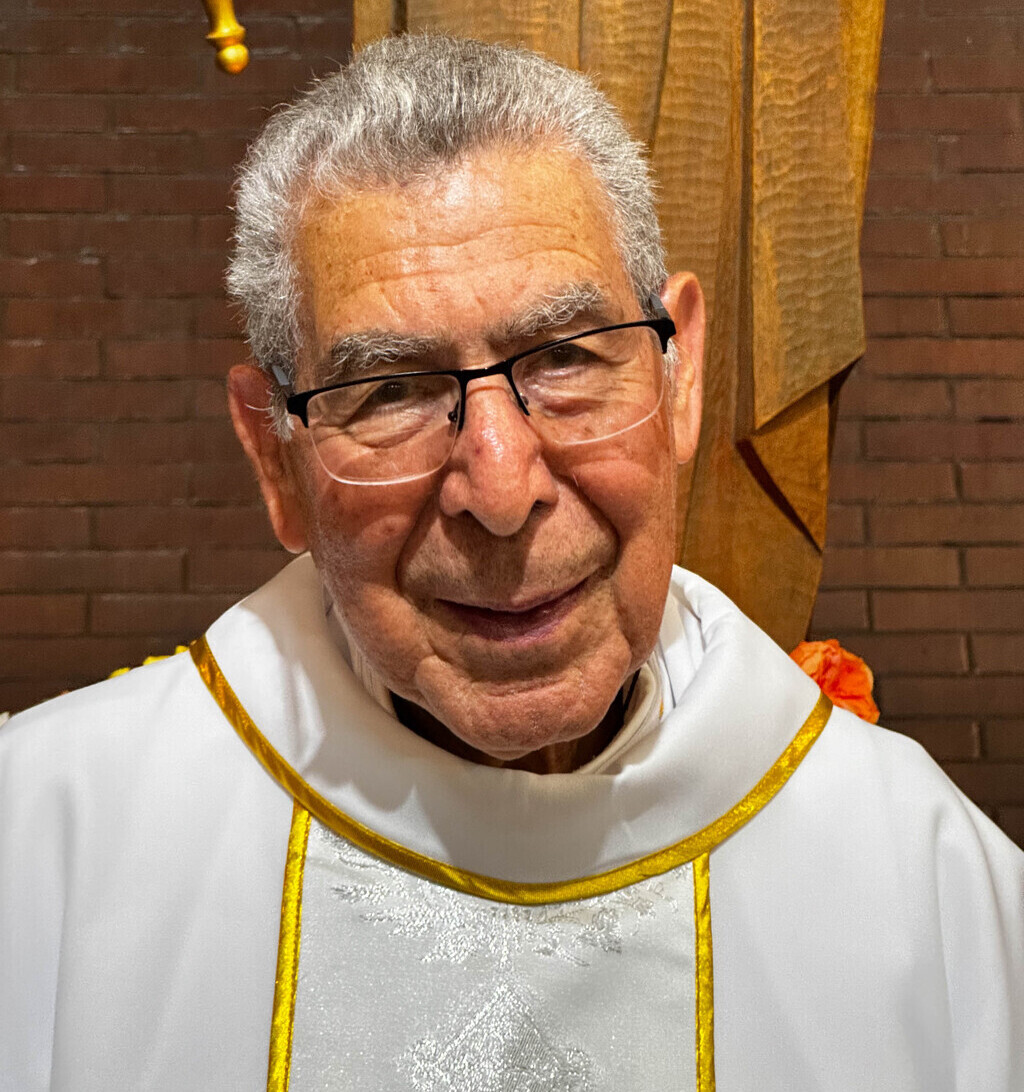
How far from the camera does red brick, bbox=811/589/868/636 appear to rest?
3.21 m

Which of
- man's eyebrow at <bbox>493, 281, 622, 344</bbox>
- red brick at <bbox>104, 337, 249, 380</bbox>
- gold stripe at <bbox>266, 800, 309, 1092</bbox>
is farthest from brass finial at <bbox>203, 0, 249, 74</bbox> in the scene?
red brick at <bbox>104, 337, 249, 380</bbox>

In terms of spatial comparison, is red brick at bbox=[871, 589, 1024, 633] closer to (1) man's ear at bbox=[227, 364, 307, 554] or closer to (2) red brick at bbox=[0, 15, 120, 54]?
(1) man's ear at bbox=[227, 364, 307, 554]

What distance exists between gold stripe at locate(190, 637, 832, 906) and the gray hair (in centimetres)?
45

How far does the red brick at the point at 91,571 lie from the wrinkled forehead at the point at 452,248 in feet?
6.42

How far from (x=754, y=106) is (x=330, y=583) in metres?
1.08

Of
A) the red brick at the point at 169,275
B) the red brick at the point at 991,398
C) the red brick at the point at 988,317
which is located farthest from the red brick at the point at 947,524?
the red brick at the point at 169,275

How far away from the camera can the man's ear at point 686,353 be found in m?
1.55

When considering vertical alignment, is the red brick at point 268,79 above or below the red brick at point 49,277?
above

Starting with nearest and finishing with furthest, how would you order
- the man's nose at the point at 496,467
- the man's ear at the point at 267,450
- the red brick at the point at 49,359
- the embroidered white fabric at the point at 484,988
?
the man's nose at the point at 496,467 → the embroidered white fabric at the point at 484,988 → the man's ear at the point at 267,450 → the red brick at the point at 49,359

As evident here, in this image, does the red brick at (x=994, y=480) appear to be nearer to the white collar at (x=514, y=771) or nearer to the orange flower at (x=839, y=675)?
the orange flower at (x=839, y=675)

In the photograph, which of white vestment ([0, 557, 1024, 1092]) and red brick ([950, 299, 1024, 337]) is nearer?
white vestment ([0, 557, 1024, 1092])

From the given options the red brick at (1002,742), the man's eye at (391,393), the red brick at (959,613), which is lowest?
the red brick at (1002,742)

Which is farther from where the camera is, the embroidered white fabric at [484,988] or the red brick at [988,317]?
the red brick at [988,317]

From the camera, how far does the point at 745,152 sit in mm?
1950
